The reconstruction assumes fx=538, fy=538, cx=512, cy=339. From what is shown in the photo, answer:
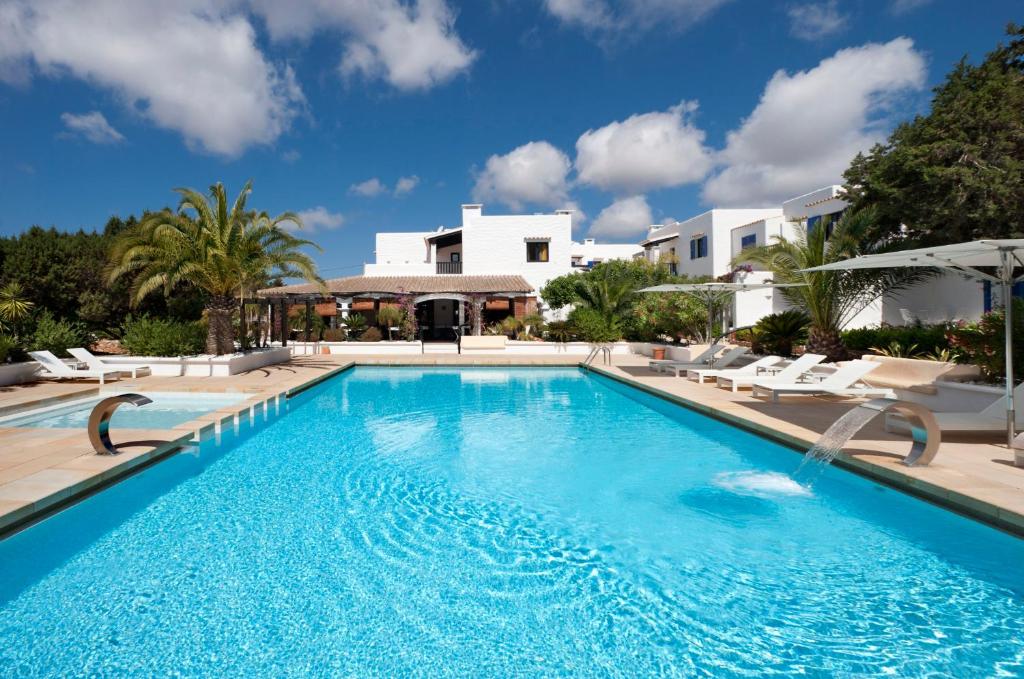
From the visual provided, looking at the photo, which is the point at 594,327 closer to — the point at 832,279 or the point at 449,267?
the point at 832,279

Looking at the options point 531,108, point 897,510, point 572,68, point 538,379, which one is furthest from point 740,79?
point 897,510

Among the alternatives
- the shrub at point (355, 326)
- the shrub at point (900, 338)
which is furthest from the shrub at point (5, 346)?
the shrub at point (900, 338)

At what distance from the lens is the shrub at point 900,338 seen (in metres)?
12.6

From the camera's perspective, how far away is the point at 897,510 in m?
5.35

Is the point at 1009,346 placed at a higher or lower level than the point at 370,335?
lower

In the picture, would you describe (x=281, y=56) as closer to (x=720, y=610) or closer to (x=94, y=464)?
(x=94, y=464)

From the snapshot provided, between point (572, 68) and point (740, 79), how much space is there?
23.6ft

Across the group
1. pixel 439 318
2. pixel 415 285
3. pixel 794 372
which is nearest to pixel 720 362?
pixel 794 372

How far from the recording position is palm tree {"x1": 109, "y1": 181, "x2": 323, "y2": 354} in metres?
15.4

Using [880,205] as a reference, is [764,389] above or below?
below

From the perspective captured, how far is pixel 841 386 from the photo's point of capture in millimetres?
9867

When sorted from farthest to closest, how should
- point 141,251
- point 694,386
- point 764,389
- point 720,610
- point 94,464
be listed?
point 141,251 → point 694,386 → point 764,389 → point 94,464 → point 720,610

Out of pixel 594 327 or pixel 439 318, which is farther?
pixel 439 318

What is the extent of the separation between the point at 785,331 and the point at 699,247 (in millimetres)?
25062
